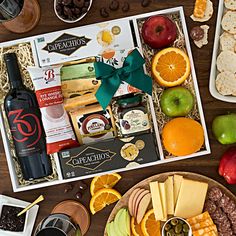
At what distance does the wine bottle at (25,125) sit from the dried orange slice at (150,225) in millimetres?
393

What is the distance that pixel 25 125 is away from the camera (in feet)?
5.98

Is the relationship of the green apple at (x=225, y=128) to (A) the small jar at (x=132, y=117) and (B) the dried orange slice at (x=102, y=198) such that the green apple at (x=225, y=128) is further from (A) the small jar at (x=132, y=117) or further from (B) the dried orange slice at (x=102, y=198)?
(B) the dried orange slice at (x=102, y=198)

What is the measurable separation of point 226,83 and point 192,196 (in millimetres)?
403

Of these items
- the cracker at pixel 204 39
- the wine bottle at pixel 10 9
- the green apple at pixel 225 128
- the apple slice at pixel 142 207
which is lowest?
A: the apple slice at pixel 142 207

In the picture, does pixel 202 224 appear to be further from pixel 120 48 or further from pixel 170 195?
pixel 120 48

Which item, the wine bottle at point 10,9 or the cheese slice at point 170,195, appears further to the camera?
the cheese slice at point 170,195

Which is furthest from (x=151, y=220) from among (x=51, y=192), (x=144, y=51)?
(x=144, y=51)

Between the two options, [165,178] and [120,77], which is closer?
[120,77]

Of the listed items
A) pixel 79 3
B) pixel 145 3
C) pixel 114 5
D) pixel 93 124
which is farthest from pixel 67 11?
pixel 93 124

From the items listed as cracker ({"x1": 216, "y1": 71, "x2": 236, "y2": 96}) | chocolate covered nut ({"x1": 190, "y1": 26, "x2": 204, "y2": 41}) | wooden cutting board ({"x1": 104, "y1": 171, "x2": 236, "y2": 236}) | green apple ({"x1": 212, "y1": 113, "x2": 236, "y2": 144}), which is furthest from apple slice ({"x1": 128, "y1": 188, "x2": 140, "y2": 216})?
chocolate covered nut ({"x1": 190, "y1": 26, "x2": 204, "y2": 41})

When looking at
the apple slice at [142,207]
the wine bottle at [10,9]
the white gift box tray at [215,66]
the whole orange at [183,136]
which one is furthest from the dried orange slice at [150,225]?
the wine bottle at [10,9]

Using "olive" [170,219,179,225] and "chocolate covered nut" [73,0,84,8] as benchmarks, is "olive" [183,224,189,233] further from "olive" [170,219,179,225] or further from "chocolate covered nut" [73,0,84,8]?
"chocolate covered nut" [73,0,84,8]

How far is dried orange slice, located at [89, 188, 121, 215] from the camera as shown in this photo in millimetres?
1920

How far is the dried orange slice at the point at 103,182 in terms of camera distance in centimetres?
192
